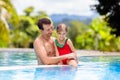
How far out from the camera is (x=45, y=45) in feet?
26.1

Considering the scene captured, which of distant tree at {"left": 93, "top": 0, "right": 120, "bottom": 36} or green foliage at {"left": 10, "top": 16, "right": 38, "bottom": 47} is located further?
green foliage at {"left": 10, "top": 16, "right": 38, "bottom": 47}

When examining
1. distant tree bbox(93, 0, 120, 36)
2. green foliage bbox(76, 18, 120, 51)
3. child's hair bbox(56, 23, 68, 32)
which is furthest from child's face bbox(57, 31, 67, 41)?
green foliage bbox(76, 18, 120, 51)

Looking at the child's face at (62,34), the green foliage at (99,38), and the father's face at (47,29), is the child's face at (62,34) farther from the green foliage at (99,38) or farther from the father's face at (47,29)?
the green foliage at (99,38)

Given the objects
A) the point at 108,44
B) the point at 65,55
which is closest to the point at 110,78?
the point at 65,55

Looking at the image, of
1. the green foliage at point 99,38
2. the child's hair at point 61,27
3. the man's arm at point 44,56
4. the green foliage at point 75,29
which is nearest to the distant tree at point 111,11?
the green foliage at point 99,38

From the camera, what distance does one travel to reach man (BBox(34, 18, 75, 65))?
7.73 metres

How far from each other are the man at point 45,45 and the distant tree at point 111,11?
11364 millimetres

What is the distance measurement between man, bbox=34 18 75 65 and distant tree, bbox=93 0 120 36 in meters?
11.4

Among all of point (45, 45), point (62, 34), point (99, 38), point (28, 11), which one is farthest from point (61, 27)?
point (28, 11)

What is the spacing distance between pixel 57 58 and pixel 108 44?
26.2m

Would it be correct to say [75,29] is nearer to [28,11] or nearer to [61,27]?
[28,11]

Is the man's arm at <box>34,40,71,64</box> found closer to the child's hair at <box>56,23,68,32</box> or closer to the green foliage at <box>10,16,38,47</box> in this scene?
the child's hair at <box>56,23,68,32</box>

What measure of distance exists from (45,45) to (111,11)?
12081 millimetres

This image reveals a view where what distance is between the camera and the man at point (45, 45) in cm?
773
